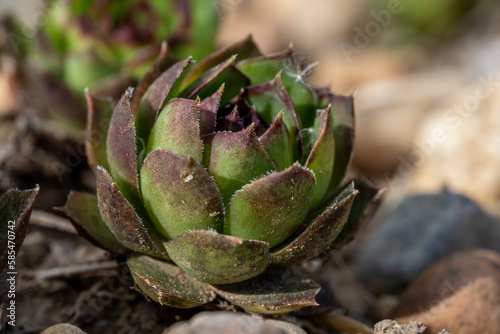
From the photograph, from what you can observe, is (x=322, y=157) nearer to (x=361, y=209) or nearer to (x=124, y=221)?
(x=361, y=209)

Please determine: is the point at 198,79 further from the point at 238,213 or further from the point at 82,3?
the point at 82,3

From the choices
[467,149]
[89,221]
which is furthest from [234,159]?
[467,149]

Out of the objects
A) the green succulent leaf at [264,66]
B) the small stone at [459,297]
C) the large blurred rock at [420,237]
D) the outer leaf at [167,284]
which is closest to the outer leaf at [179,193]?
the outer leaf at [167,284]

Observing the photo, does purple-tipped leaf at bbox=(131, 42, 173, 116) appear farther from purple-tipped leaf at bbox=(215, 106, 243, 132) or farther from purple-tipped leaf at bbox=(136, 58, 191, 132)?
purple-tipped leaf at bbox=(215, 106, 243, 132)

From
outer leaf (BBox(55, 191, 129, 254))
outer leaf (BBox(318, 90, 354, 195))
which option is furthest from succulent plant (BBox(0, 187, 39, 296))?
outer leaf (BBox(318, 90, 354, 195))

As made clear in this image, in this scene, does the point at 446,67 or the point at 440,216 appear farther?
the point at 446,67

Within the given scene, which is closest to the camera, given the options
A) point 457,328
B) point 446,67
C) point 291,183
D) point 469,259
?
point 291,183

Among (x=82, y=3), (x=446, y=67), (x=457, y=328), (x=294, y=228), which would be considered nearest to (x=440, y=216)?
(x=457, y=328)
